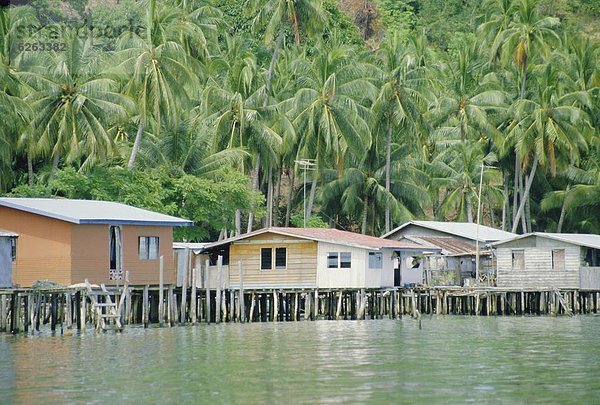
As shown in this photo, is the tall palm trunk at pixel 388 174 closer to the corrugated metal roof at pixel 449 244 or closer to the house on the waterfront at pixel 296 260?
the corrugated metal roof at pixel 449 244

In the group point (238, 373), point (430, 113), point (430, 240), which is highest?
point (430, 113)

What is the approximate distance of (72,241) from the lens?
4478 cm

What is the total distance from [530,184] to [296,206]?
15055 mm

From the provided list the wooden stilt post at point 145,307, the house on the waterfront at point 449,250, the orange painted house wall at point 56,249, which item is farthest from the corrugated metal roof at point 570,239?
the orange painted house wall at point 56,249

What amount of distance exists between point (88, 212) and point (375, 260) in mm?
14298

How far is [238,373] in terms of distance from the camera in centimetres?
3178

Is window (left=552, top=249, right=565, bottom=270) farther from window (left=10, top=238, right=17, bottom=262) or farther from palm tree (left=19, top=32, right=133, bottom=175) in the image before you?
window (left=10, top=238, right=17, bottom=262)

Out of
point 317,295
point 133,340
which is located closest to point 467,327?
point 317,295

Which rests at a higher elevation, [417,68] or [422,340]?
[417,68]

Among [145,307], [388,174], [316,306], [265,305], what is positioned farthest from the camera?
[388,174]

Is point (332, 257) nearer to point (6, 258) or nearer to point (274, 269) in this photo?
point (274, 269)

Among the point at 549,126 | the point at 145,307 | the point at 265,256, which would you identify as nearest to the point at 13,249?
the point at 145,307

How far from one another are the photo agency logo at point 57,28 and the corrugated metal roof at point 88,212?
7.22m

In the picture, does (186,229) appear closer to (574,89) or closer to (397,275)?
(397,275)
